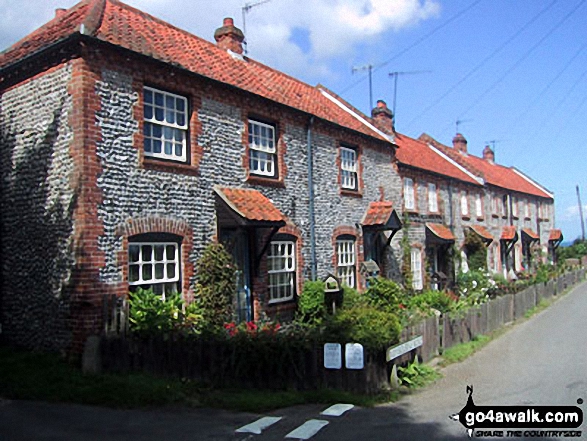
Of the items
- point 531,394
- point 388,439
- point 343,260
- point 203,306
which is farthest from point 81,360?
point 343,260

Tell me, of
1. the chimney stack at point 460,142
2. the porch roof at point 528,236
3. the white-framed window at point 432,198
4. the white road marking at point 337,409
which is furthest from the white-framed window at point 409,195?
the porch roof at point 528,236

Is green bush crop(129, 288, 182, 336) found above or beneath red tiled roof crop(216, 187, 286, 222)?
beneath

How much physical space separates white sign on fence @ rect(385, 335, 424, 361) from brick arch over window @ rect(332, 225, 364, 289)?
5.87 m

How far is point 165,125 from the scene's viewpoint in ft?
37.7

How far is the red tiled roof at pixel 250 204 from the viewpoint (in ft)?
39.9

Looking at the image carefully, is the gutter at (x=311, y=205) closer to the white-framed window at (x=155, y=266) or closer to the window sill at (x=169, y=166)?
the window sill at (x=169, y=166)

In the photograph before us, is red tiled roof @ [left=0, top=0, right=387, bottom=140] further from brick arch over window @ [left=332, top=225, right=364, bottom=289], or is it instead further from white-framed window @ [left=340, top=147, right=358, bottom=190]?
brick arch over window @ [left=332, top=225, right=364, bottom=289]

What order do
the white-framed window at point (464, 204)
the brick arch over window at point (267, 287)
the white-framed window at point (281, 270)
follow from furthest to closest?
the white-framed window at point (464, 204) → the white-framed window at point (281, 270) → the brick arch over window at point (267, 287)

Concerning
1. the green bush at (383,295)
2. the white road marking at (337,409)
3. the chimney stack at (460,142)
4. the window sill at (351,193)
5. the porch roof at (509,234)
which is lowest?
the white road marking at (337,409)

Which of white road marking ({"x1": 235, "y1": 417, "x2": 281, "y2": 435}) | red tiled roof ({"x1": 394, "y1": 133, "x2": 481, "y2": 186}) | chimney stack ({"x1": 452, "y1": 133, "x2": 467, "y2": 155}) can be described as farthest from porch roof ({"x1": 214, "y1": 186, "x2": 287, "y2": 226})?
chimney stack ({"x1": 452, "y1": 133, "x2": 467, "y2": 155})

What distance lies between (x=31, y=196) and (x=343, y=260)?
9.66m

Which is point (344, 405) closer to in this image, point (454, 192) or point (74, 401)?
point (74, 401)

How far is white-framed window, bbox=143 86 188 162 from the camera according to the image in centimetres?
1122

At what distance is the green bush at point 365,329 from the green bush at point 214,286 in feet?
9.08
